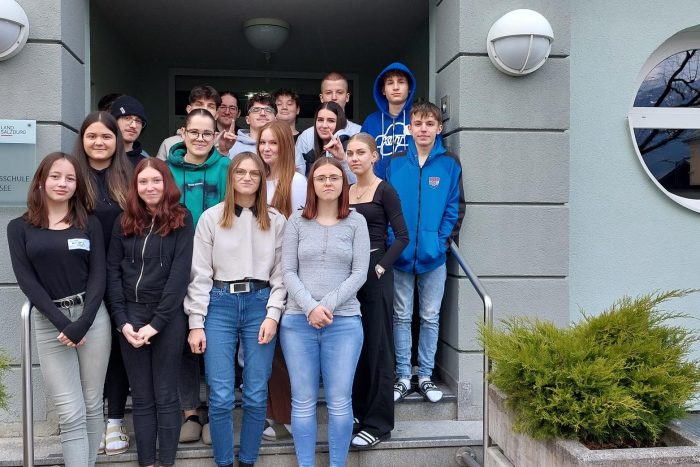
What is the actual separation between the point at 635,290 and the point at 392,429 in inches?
87.4

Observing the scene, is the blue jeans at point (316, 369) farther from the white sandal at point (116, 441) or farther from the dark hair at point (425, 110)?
the dark hair at point (425, 110)

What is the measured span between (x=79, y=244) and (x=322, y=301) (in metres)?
1.22

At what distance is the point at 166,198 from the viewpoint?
3.29 m

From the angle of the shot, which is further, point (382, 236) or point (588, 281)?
point (588, 281)

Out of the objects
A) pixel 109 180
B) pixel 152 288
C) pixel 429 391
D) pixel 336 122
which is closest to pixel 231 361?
pixel 152 288

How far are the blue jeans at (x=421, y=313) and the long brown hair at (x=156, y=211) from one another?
5.02 ft

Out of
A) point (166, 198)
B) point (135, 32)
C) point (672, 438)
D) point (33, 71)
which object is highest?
point (135, 32)

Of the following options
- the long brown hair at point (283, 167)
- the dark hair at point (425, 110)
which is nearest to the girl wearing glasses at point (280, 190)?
the long brown hair at point (283, 167)

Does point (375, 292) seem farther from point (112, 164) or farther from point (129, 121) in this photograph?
point (129, 121)

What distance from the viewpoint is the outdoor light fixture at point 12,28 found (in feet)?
12.7

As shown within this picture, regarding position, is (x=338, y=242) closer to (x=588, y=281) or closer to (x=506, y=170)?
(x=506, y=170)

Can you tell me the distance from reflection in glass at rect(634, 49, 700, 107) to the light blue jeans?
4.17 meters

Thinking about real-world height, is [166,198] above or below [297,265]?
above

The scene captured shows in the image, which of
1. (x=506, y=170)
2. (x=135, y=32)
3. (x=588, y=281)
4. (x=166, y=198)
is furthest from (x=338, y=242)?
(x=135, y=32)
